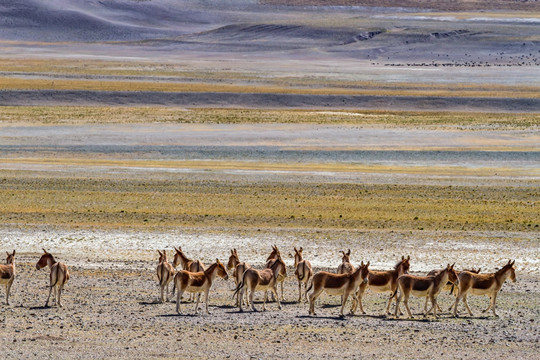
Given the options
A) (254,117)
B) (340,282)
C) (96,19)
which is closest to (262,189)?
(340,282)

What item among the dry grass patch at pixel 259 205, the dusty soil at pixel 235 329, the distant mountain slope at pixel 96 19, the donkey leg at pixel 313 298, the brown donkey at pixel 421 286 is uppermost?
the distant mountain slope at pixel 96 19

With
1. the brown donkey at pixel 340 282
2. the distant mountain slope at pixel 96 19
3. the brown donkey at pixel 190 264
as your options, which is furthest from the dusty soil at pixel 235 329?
the distant mountain slope at pixel 96 19

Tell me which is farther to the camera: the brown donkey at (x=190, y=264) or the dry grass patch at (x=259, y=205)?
the dry grass patch at (x=259, y=205)

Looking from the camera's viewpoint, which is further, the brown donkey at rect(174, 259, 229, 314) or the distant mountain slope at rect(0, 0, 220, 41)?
the distant mountain slope at rect(0, 0, 220, 41)

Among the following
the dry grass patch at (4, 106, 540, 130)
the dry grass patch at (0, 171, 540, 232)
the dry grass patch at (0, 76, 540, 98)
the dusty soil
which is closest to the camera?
the dusty soil

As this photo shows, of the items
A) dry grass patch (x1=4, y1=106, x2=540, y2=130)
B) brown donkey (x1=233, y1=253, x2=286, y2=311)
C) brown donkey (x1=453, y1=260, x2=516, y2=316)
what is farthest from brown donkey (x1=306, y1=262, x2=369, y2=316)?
dry grass patch (x1=4, y1=106, x2=540, y2=130)

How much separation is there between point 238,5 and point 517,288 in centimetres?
15229

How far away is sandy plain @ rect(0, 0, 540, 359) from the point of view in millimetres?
15586

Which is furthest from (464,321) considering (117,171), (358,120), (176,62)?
(176,62)

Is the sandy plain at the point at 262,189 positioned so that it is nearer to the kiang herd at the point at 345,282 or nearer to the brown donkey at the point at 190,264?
the kiang herd at the point at 345,282

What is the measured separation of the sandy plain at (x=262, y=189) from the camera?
15.6 meters

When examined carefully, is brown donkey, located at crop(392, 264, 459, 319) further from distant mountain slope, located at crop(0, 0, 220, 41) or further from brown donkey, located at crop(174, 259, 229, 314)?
distant mountain slope, located at crop(0, 0, 220, 41)

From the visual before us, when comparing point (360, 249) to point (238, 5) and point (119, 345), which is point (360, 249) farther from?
point (238, 5)

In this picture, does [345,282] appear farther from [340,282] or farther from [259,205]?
[259,205]
